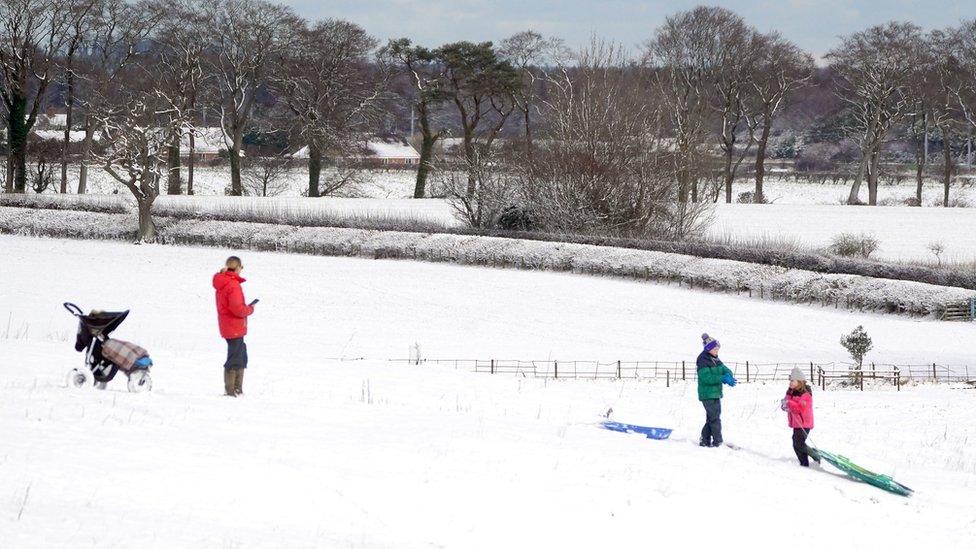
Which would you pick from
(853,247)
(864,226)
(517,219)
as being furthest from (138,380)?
(864,226)

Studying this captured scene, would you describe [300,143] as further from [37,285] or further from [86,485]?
[86,485]

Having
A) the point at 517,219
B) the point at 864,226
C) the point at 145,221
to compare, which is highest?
the point at 864,226

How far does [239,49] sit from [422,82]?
38.7 ft

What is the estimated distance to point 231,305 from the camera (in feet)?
43.1

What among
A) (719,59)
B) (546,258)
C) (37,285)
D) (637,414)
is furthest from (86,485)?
(719,59)

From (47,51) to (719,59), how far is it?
4149 cm

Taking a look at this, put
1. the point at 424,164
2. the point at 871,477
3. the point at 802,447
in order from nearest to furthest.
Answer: the point at 871,477 → the point at 802,447 → the point at 424,164

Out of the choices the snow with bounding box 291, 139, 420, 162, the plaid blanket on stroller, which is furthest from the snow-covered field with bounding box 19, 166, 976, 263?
the plaid blanket on stroller

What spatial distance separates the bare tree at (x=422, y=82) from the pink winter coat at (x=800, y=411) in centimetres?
5893

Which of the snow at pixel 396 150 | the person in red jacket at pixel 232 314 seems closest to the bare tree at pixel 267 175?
Result: the snow at pixel 396 150

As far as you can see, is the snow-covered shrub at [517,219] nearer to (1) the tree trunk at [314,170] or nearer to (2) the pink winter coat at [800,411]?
(1) the tree trunk at [314,170]

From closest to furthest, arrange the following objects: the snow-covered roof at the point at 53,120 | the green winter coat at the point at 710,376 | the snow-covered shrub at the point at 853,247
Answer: the green winter coat at the point at 710,376 < the snow-covered shrub at the point at 853,247 < the snow-covered roof at the point at 53,120

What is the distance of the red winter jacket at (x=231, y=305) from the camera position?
13.1 m

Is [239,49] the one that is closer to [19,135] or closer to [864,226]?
[19,135]
